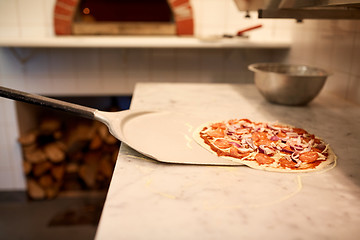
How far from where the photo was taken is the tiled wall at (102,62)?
6.68 feet

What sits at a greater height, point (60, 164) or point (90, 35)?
point (90, 35)

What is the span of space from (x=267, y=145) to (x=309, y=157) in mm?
106

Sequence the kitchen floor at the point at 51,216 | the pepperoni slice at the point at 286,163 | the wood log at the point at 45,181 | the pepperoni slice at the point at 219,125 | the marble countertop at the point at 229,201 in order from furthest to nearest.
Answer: the wood log at the point at 45,181
the kitchen floor at the point at 51,216
the pepperoni slice at the point at 219,125
the pepperoni slice at the point at 286,163
the marble countertop at the point at 229,201

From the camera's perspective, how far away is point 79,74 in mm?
2148

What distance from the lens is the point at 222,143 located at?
818mm

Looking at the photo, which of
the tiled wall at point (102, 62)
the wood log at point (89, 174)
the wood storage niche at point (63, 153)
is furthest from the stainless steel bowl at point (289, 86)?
the wood log at point (89, 174)

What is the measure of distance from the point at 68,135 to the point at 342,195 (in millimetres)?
2075

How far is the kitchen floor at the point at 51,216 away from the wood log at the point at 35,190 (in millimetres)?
47

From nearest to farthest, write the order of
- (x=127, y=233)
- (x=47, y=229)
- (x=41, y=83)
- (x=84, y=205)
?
(x=127, y=233), (x=47, y=229), (x=41, y=83), (x=84, y=205)

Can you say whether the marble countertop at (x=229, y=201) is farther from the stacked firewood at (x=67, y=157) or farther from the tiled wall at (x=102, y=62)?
the stacked firewood at (x=67, y=157)

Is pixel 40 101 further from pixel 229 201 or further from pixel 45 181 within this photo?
pixel 45 181

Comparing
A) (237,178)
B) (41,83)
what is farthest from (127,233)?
(41,83)

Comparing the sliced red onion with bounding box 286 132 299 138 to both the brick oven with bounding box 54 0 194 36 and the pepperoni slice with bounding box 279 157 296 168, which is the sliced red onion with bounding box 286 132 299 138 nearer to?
the pepperoni slice with bounding box 279 157 296 168

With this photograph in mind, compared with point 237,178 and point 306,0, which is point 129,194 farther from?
point 306,0
